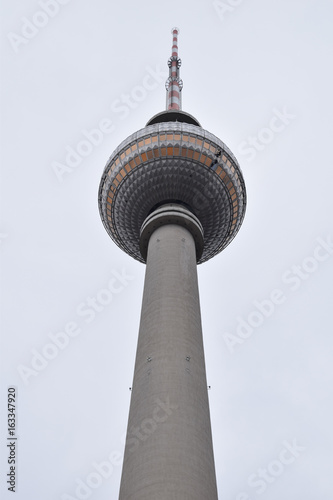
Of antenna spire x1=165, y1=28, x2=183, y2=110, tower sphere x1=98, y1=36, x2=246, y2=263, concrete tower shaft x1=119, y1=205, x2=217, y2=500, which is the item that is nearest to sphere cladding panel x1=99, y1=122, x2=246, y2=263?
tower sphere x1=98, y1=36, x2=246, y2=263

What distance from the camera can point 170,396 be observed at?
29.8m

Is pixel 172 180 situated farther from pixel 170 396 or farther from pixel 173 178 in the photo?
pixel 170 396

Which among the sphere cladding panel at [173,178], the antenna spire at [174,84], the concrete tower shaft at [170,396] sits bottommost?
the concrete tower shaft at [170,396]

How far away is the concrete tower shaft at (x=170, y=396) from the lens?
86.9ft

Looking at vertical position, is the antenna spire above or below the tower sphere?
above

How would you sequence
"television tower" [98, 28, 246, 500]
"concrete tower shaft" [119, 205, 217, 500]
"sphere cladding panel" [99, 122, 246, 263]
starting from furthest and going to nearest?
"sphere cladding panel" [99, 122, 246, 263] → "television tower" [98, 28, 246, 500] → "concrete tower shaft" [119, 205, 217, 500]

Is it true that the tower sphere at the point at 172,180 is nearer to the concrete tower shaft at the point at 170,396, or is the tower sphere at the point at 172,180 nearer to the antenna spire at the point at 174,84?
the concrete tower shaft at the point at 170,396

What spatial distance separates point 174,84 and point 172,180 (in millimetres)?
20222

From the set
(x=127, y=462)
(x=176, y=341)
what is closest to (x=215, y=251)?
(x=176, y=341)

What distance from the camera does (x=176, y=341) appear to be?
32.8m

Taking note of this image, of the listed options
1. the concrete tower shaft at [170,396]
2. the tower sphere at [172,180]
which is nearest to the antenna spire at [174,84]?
the tower sphere at [172,180]

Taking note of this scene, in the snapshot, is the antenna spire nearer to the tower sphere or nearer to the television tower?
the television tower

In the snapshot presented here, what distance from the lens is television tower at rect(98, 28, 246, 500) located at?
89.6 feet

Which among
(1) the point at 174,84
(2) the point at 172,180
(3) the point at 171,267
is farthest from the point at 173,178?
(1) the point at 174,84
